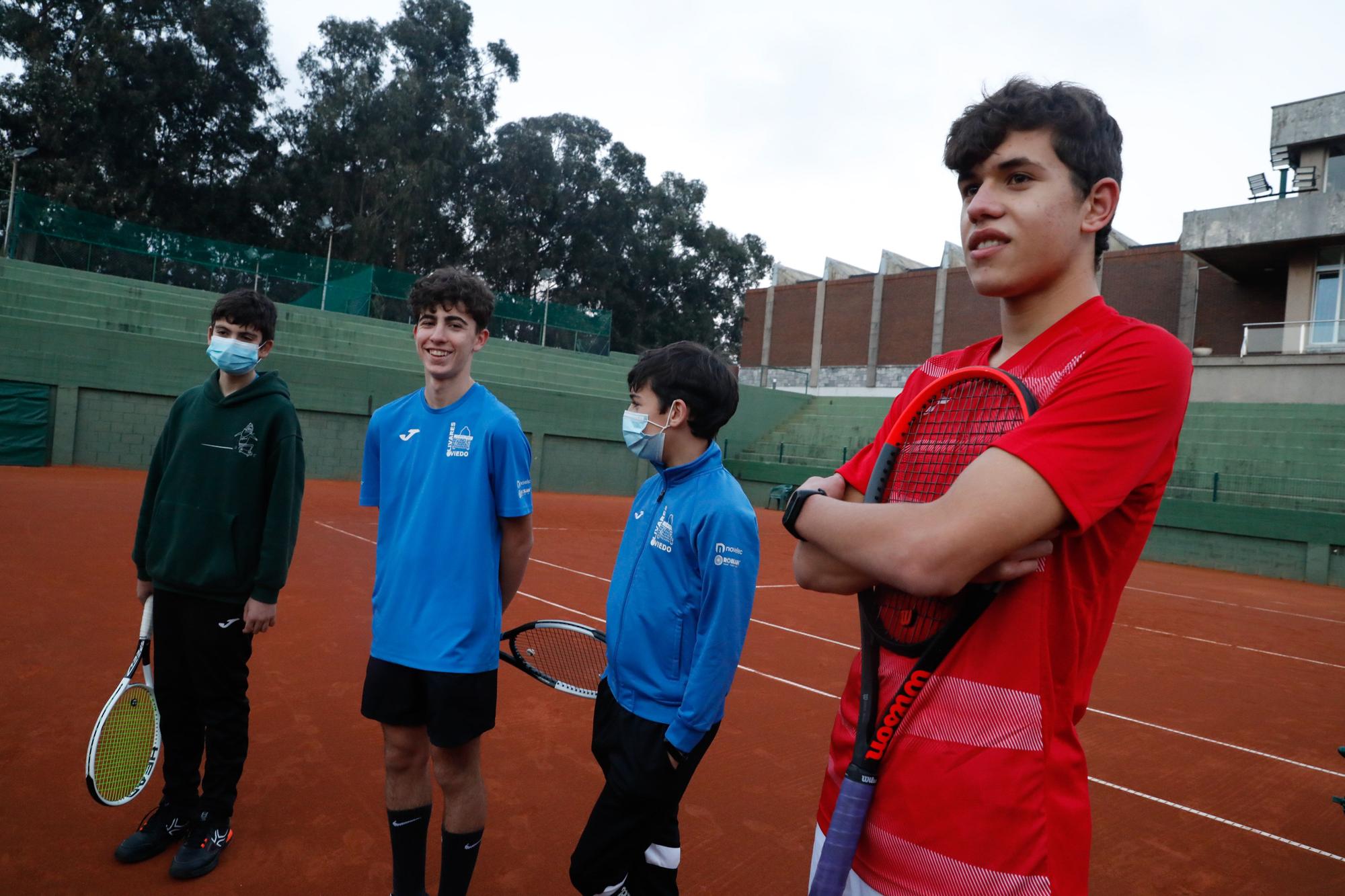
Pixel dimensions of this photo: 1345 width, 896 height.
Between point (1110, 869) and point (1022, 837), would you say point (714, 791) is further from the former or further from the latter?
point (1022, 837)

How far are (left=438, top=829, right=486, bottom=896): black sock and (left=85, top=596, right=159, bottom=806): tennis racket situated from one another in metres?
1.28

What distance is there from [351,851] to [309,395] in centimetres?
2079

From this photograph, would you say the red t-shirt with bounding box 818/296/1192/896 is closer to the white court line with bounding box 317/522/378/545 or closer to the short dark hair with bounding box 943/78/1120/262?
the short dark hair with bounding box 943/78/1120/262

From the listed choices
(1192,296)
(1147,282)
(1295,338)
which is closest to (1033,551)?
(1295,338)

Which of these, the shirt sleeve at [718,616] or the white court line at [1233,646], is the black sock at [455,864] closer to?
the shirt sleeve at [718,616]

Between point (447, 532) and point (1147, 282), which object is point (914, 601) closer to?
point (447, 532)

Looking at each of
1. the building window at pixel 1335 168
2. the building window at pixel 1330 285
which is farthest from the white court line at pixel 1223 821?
the building window at pixel 1335 168

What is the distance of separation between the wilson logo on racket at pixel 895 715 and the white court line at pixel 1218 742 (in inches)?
223

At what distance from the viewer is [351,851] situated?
3506mm

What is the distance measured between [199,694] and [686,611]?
203 cm

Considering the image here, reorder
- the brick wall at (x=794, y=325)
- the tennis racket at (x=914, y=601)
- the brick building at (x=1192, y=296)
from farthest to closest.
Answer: the brick wall at (x=794, y=325)
the brick building at (x=1192, y=296)
the tennis racket at (x=914, y=601)

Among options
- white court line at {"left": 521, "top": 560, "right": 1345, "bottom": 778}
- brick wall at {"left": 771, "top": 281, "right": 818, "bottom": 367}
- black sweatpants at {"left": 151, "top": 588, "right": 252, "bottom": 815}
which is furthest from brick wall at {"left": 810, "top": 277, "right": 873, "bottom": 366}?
black sweatpants at {"left": 151, "top": 588, "right": 252, "bottom": 815}

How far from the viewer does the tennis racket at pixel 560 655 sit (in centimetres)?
317

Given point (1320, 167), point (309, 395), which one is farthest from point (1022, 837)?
point (1320, 167)
